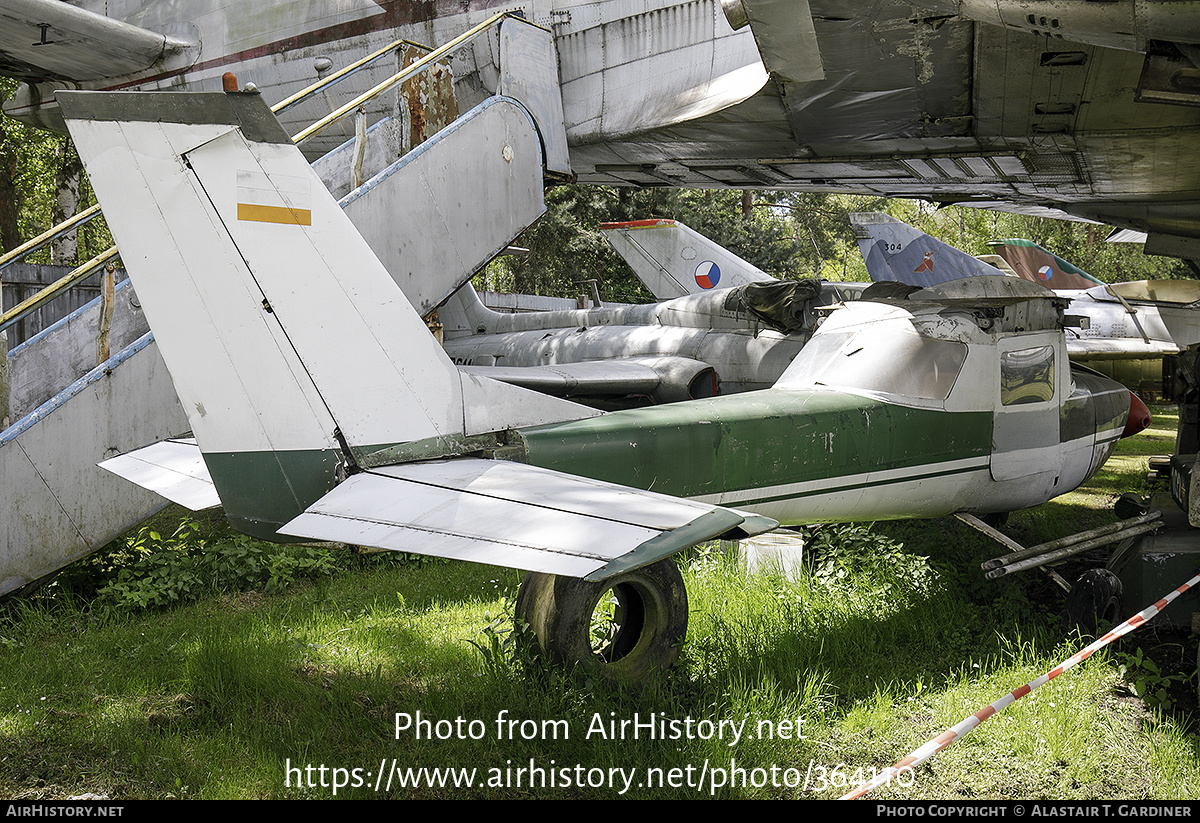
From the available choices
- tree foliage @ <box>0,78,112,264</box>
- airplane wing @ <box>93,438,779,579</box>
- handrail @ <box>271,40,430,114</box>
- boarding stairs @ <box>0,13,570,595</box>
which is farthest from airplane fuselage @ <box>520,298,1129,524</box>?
tree foliage @ <box>0,78,112,264</box>

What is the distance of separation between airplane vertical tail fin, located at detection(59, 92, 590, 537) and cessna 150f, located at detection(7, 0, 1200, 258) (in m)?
2.52

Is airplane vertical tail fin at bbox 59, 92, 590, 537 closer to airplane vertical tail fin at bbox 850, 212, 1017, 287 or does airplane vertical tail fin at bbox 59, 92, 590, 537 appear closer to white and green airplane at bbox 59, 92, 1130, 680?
white and green airplane at bbox 59, 92, 1130, 680

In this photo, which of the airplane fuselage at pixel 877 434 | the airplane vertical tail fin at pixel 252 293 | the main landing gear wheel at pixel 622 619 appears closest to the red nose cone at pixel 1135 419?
the airplane fuselage at pixel 877 434

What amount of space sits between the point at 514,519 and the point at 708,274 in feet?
43.4

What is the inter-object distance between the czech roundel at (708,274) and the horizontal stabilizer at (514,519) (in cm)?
1241

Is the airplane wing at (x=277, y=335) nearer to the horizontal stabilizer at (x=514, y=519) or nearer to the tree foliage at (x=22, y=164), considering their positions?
the horizontal stabilizer at (x=514, y=519)

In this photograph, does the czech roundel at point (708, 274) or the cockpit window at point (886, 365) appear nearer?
the cockpit window at point (886, 365)

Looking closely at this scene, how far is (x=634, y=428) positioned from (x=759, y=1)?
7.52ft

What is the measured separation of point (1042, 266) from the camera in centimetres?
2083

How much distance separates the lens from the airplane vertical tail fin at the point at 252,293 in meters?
3.73

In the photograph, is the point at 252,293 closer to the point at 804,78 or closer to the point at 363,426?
the point at 363,426

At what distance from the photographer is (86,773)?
12.5 ft

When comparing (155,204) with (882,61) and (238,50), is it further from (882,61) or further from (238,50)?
(238,50)

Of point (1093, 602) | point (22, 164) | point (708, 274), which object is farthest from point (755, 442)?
point (22, 164)
